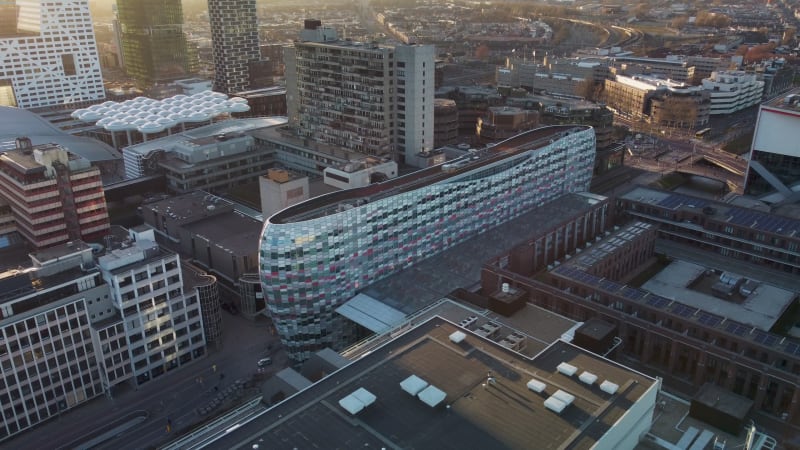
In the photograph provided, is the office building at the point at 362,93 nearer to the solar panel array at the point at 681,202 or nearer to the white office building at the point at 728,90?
the solar panel array at the point at 681,202

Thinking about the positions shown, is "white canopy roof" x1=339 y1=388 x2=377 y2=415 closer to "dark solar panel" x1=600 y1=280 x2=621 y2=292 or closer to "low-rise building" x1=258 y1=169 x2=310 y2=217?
"dark solar panel" x1=600 y1=280 x2=621 y2=292

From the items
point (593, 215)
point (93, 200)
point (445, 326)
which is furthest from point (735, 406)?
point (93, 200)

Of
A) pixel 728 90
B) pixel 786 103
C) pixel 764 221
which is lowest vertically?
pixel 764 221

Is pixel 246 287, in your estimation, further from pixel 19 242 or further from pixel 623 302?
pixel 623 302

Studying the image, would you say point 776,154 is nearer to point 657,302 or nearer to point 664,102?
point 664,102

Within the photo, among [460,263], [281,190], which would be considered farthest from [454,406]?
[281,190]

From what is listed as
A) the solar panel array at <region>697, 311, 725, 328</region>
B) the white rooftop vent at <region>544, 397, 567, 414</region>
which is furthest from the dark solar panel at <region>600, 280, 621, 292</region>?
the white rooftop vent at <region>544, 397, 567, 414</region>

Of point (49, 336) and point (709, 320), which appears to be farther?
point (709, 320)

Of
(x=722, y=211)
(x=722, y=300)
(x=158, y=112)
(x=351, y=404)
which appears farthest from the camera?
(x=158, y=112)
